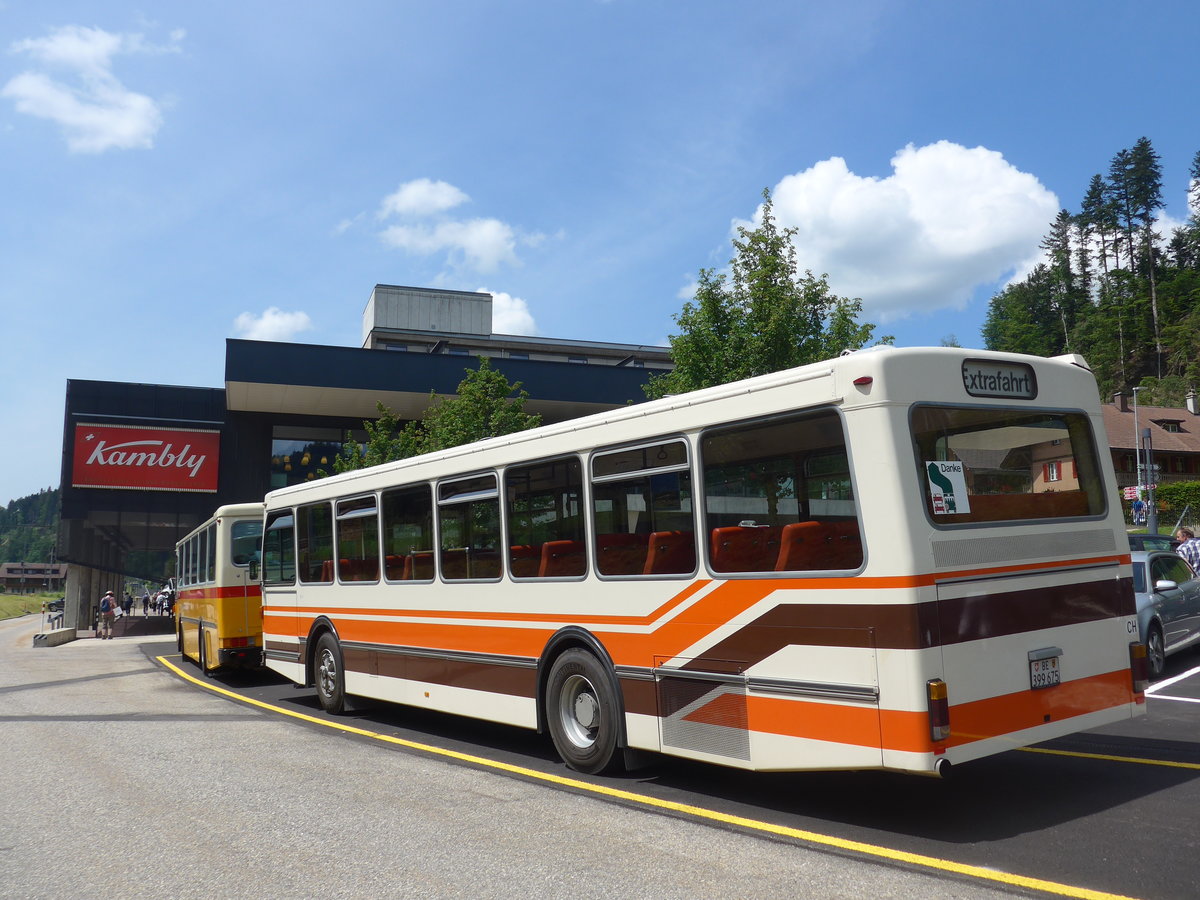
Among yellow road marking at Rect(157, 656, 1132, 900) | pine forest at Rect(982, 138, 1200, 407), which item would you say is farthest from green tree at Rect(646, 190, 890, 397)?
pine forest at Rect(982, 138, 1200, 407)

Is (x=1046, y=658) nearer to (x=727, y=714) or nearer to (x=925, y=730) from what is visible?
(x=925, y=730)

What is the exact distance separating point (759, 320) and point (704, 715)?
14.5 metres

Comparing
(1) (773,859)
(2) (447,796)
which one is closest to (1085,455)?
(1) (773,859)

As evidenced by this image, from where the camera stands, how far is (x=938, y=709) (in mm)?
5293

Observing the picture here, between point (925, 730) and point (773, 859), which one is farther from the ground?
point (925, 730)

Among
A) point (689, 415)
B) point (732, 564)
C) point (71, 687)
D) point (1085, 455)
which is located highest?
point (689, 415)

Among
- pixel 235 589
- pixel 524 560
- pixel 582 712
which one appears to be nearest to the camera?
pixel 582 712

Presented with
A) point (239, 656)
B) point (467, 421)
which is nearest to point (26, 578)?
point (467, 421)

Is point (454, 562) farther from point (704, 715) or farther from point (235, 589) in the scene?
point (235, 589)

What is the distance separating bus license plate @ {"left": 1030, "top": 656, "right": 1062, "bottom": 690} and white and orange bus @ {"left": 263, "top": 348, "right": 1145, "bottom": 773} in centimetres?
2

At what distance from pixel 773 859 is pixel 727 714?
4.08 feet

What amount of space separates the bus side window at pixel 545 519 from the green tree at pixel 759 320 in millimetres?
11887

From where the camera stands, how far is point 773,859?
17.0ft

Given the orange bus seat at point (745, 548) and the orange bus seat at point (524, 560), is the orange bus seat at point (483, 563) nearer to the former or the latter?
the orange bus seat at point (524, 560)
